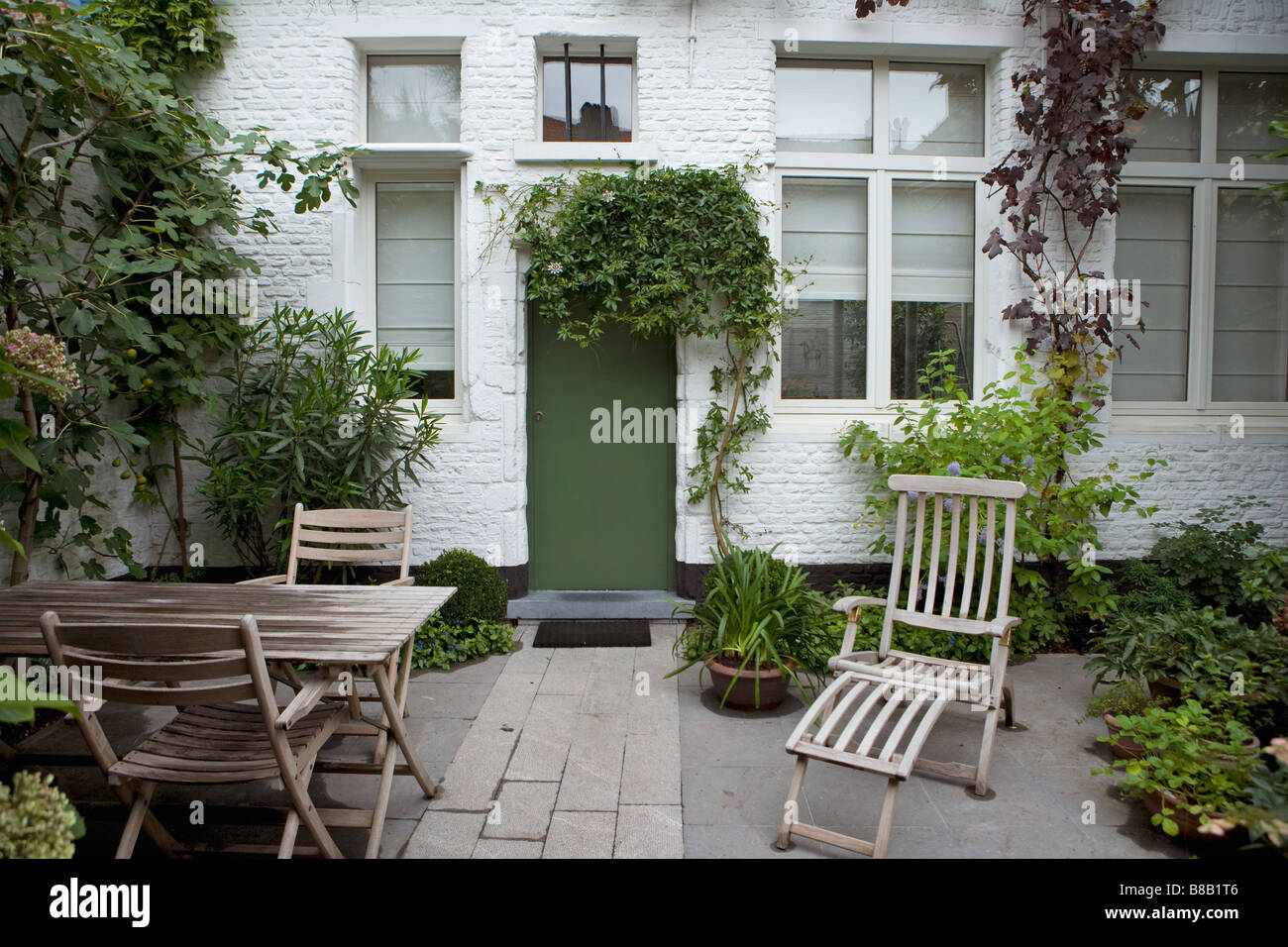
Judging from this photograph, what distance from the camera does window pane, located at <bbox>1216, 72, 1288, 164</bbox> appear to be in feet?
18.6

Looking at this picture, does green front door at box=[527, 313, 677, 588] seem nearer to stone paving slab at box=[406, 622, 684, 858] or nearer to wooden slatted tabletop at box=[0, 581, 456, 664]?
stone paving slab at box=[406, 622, 684, 858]

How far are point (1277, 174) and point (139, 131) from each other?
740 cm

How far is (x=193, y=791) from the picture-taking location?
3.06 m

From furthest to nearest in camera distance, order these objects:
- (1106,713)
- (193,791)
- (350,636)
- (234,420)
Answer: (234,420) → (1106,713) → (193,791) → (350,636)

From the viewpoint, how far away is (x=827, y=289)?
5543 mm

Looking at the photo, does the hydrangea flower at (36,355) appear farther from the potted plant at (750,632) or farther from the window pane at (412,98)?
the window pane at (412,98)

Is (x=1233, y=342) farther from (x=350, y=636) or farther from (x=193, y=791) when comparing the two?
(x=193, y=791)

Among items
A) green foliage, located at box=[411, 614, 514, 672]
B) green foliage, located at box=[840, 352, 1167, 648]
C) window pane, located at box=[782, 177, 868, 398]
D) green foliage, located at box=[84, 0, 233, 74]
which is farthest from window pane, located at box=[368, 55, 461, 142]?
green foliage, located at box=[840, 352, 1167, 648]

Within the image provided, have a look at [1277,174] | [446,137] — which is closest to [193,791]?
[446,137]

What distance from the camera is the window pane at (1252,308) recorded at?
5.73 meters

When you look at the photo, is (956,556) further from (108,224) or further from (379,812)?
(108,224)

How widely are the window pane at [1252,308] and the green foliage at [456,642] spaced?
5.41 metres

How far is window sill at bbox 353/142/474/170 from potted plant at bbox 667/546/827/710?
3.32m


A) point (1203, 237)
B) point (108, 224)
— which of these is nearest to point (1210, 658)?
point (1203, 237)
